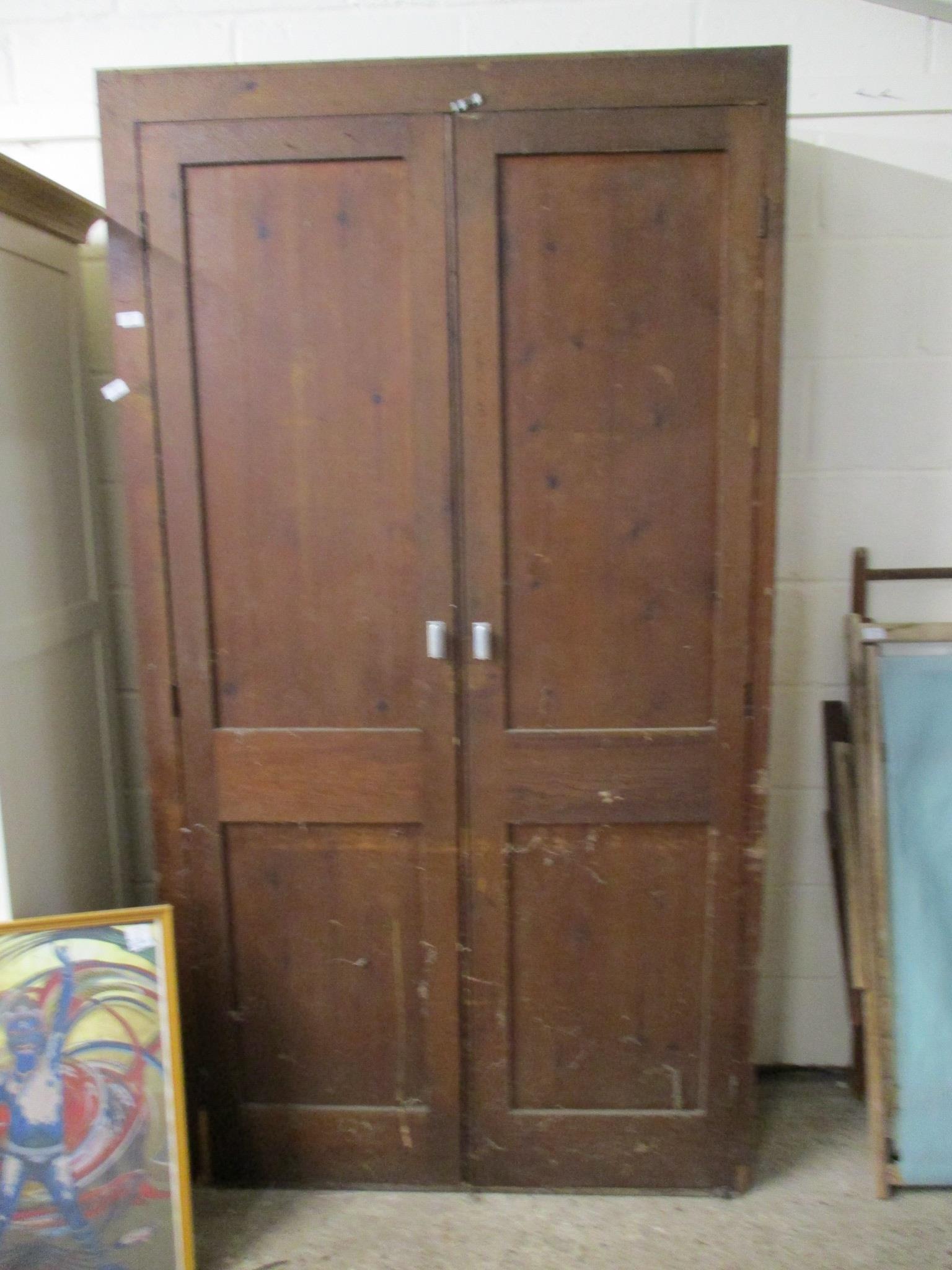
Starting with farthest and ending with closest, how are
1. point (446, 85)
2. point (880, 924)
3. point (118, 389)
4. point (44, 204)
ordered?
point (880, 924) → point (44, 204) → point (118, 389) → point (446, 85)

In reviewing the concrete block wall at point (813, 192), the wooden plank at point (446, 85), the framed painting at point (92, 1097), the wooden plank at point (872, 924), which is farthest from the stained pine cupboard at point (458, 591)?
the concrete block wall at point (813, 192)

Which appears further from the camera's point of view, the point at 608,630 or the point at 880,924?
the point at 880,924

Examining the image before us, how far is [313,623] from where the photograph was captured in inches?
65.4

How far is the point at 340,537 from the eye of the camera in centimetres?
163

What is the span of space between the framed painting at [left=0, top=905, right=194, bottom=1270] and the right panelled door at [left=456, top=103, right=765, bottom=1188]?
1.80ft

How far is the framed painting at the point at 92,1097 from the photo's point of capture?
158 centimetres

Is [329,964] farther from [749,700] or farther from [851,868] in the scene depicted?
[851,868]

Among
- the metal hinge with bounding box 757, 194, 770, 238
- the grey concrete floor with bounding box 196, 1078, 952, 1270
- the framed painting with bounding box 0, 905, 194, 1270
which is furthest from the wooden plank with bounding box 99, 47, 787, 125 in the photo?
the grey concrete floor with bounding box 196, 1078, 952, 1270

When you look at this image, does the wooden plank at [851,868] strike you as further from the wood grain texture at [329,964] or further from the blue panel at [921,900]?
the wood grain texture at [329,964]

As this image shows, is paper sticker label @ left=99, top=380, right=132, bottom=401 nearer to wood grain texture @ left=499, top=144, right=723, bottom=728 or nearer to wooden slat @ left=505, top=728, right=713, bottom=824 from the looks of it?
wood grain texture @ left=499, top=144, right=723, bottom=728

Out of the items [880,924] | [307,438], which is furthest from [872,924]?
[307,438]

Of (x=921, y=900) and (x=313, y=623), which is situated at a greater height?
(x=313, y=623)

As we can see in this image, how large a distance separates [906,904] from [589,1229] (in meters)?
0.86

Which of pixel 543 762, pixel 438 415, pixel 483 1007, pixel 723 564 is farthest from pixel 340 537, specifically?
A: pixel 483 1007
